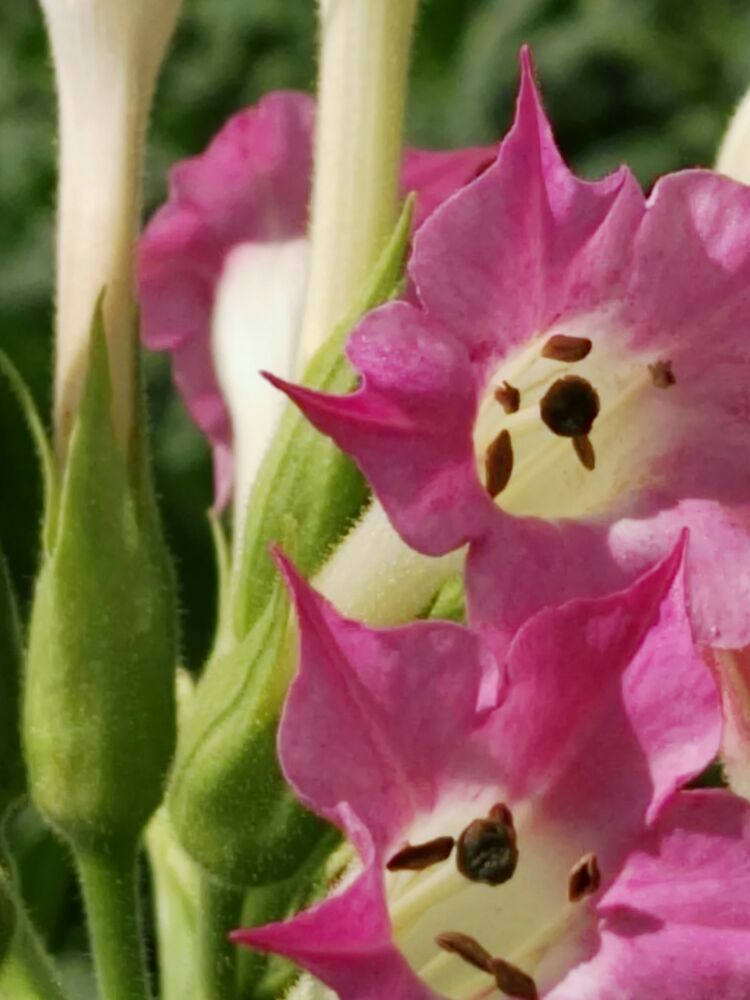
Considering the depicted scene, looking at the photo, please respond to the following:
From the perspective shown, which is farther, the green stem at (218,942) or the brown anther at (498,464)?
the green stem at (218,942)

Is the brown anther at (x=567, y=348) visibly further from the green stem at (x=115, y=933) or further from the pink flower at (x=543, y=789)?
the green stem at (x=115, y=933)

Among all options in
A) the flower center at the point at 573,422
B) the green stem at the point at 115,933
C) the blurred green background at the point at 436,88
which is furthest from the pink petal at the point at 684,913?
the blurred green background at the point at 436,88

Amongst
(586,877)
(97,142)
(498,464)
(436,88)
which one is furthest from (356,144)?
(436,88)

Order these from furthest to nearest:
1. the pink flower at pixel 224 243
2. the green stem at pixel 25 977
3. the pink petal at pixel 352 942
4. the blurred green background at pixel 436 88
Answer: the blurred green background at pixel 436 88, the pink flower at pixel 224 243, the green stem at pixel 25 977, the pink petal at pixel 352 942

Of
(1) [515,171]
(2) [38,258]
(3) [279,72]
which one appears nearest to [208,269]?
(1) [515,171]

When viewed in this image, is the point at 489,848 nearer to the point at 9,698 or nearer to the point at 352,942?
the point at 352,942

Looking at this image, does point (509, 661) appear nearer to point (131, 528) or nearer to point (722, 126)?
point (131, 528)

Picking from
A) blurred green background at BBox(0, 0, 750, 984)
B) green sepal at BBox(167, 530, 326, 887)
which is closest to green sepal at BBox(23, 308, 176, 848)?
green sepal at BBox(167, 530, 326, 887)
